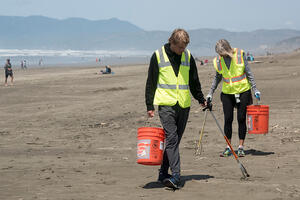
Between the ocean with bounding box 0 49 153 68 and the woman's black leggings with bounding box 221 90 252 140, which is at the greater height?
the woman's black leggings with bounding box 221 90 252 140

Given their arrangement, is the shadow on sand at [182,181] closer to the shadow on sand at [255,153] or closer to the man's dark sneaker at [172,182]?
the man's dark sneaker at [172,182]

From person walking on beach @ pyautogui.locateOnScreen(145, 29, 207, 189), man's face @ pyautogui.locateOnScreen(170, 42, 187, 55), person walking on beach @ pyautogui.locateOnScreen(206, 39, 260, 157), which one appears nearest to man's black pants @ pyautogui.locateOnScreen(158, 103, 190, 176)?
person walking on beach @ pyautogui.locateOnScreen(145, 29, 207, 189)

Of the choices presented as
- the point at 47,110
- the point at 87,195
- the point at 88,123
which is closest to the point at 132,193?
the point at 87,195

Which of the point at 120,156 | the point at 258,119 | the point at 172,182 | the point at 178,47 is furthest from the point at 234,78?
the point at 172,182

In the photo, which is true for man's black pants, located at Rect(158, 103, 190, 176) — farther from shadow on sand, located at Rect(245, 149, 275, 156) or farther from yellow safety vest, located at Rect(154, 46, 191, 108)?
shadow on sand, located at Rect(245, 149, 275, 156)

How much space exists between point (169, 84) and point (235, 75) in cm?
240

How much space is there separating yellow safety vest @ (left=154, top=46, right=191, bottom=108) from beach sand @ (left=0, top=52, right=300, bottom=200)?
107 centimetres

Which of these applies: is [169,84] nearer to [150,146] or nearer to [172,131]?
[172,131]

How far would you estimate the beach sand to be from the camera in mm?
6195

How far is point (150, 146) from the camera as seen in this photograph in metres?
6.11

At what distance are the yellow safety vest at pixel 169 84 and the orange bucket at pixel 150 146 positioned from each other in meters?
0.42

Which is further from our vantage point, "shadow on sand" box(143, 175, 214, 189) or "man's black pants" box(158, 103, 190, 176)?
"shadow on sand" box(143, 175, 214, 189)

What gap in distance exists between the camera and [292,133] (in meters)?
10.7

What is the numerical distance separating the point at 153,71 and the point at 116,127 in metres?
6.40
